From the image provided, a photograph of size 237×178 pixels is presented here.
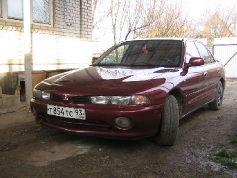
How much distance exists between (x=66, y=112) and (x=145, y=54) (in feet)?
5.70

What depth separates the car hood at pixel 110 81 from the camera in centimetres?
334

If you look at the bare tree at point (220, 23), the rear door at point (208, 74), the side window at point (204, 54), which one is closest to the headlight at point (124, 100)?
the rear door at point (208, 74)

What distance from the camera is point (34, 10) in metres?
7.16

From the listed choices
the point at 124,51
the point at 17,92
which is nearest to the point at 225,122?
the point at 124,51

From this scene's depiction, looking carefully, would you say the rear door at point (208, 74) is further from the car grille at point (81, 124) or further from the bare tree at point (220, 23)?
the bare tree at point (220, 23)

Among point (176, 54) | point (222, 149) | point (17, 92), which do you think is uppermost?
point (176, 54)

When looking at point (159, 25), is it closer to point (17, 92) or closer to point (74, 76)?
point (17, 92)

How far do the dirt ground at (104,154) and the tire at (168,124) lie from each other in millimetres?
117

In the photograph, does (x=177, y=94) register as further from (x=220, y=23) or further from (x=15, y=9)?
(x=220, y=23)

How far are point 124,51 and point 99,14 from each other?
11.9m

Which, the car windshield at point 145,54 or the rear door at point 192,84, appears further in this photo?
the car windshield at point 145,54

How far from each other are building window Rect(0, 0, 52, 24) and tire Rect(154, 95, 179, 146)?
4.23 metres

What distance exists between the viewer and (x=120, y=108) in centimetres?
324

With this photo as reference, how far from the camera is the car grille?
11.1 feet
